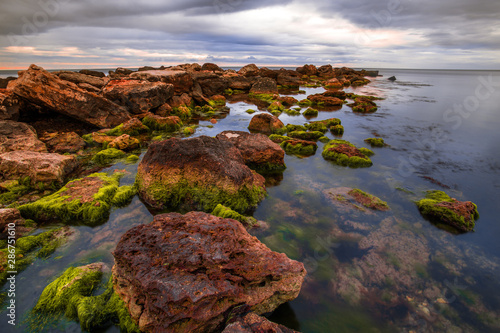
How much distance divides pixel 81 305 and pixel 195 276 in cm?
199

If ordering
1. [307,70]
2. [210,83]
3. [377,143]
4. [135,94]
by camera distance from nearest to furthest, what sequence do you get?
[377,143] → [135,94] → [210,83] → [307,70]

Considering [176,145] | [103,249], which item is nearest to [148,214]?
[103,249]

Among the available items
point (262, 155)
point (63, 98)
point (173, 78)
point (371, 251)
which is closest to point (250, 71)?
point (173, 78)

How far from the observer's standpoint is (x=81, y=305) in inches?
150

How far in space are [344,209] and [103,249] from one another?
6387mm

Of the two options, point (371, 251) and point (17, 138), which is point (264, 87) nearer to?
point (17, 138)

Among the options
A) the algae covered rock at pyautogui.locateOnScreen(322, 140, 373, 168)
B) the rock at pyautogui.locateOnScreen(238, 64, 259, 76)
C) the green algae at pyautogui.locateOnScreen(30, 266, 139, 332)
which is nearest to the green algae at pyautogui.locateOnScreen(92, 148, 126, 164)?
the green algae at pyautogui.locateOnScreen(30, 266, 139, 332)

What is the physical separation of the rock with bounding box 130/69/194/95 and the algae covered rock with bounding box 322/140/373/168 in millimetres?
15167

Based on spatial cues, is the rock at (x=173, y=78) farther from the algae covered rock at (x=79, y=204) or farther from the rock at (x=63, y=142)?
the algae covered rock at (x=79, y=204)

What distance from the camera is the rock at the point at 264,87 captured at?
107 feet

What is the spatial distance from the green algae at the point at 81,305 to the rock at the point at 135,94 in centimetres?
1396

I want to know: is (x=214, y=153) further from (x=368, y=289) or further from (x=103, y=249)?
(x=368, y=289)

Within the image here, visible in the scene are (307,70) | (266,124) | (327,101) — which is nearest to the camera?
(266,124)

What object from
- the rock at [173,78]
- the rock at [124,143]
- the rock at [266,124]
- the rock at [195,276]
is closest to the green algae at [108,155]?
the rock at [124,143]
